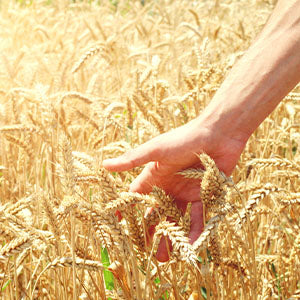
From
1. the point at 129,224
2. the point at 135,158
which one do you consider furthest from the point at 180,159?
the point at 129,224

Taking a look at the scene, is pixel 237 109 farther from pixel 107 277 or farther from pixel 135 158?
pixel 107 277

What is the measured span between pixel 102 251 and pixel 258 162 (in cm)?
48

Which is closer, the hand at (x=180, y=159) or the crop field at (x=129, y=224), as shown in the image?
the crop field at (x=129, y=224)

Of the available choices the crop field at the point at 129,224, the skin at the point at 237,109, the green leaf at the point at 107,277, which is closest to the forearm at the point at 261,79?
the skin at the point at 237,109

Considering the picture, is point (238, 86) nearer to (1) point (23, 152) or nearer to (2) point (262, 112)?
(2) point (262, 112)

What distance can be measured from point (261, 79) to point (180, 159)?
30 cm

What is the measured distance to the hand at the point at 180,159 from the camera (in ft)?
3.95

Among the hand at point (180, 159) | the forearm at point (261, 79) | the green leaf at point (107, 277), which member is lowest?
the green leaf at point (107, 277)

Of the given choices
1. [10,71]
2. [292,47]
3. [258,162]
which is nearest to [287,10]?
[292,47]

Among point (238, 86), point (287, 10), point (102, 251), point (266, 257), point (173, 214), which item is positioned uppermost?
point (287, 10)

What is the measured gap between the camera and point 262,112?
1254mm

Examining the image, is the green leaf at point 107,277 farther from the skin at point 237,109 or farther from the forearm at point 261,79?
the forearm at point 261,79

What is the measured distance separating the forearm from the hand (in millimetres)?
37

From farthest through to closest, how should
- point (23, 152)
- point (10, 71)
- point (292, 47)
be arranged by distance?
point (10, 71), point (23, 152), point (292, 47)
